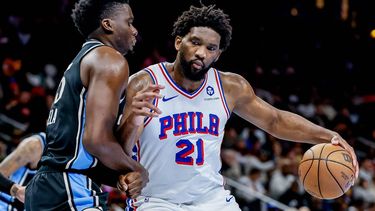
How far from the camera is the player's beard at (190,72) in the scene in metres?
4.52

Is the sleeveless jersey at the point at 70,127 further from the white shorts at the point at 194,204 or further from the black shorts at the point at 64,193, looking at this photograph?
the white shorts at the point at 194,204

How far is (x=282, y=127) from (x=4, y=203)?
2395 millimetres

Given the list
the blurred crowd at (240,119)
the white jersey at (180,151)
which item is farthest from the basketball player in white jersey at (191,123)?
the blurred crowd at (240,119)

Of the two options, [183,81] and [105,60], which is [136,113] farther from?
[183,81]

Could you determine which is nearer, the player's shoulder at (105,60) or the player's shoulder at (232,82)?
the player's shoulder at (105,60)

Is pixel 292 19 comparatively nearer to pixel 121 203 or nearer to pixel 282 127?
pixel 121 203

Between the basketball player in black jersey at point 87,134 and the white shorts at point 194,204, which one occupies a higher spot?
the basketball player in black jersey at point 87,134

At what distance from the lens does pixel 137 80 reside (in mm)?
4469

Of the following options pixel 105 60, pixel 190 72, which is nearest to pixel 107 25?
pixel 105 60

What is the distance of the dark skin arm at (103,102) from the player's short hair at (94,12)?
0.36m

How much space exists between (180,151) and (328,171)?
1.09 metres

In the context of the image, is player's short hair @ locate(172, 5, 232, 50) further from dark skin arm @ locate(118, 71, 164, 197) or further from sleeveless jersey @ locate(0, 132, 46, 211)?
sleeveless jersey @ locate(0, 132, 46, 211)

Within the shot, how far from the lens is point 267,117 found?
493cm

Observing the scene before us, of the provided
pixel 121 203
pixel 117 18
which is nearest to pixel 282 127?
pixel 117 18
